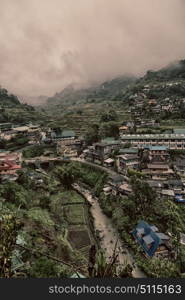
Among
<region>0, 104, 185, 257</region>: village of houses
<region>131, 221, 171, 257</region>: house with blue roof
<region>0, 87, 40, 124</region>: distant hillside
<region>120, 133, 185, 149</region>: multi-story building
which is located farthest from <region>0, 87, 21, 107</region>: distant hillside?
<region>131, 221, 171, 257</region>: house with blue roof

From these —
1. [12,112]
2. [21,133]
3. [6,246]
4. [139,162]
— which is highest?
[12,112]

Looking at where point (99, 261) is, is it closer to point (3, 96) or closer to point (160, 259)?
point (160, 259)

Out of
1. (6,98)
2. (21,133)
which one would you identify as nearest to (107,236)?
(21,133)

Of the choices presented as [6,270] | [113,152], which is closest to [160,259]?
[6,270]

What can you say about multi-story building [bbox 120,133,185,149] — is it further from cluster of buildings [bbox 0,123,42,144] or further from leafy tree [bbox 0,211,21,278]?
leafy tree [bbox 0,211,21,278]

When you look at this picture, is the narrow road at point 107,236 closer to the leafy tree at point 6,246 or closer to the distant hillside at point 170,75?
the leafy tree at point 6,246

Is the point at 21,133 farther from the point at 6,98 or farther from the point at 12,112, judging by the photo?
the point at 6,98

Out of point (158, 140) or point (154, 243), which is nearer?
point (154, 243)
